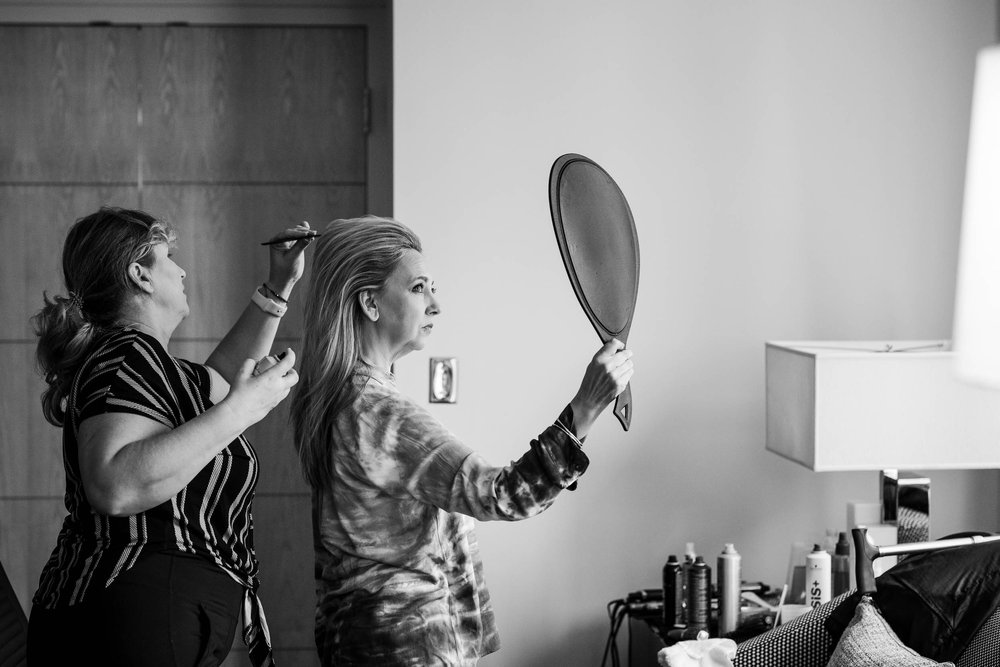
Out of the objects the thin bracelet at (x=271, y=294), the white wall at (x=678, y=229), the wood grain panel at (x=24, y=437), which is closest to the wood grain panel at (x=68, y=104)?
the wood grain panel at (x=24, y=437)

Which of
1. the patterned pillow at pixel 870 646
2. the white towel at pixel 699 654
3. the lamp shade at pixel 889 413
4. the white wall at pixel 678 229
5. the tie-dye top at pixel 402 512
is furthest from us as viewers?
the white wall at pixel 678 229

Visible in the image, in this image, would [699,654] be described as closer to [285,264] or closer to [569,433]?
[569,433]

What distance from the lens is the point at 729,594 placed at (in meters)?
2.26

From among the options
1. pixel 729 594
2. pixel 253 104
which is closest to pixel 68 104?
pixel 253 104

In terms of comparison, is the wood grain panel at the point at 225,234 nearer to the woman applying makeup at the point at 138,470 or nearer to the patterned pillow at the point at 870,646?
the woman applying makeup at the point at 138,470

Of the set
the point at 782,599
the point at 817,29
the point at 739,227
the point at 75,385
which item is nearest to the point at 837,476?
the point at 782,599

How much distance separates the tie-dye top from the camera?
1.30 metres

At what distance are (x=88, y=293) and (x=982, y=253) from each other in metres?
1.33

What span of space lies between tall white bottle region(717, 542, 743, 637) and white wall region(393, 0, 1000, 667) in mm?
367

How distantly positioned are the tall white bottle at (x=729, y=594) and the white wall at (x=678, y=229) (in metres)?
0.37

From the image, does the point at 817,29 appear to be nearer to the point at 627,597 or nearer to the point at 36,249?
Result: the point at 627,597

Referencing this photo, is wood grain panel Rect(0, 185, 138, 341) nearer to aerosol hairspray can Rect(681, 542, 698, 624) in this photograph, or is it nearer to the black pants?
the black pants

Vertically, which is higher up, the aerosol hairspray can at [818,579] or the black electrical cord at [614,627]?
the aerosol hairspray can at [818,579]

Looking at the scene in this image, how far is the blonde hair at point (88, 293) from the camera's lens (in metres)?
1.46
